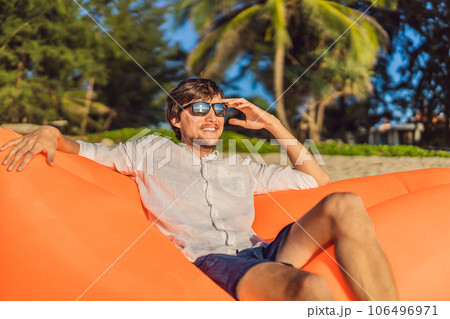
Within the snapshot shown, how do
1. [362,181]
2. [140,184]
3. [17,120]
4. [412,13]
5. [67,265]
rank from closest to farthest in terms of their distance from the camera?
[67,265], [140,184], [362,181], [17,120], [412,13]

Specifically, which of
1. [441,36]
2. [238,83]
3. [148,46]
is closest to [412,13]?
[441,36]

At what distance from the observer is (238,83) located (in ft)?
42.1

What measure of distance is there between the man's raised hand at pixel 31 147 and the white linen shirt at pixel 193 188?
19 cm

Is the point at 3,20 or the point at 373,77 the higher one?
the point at 3,20

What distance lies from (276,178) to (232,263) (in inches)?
22.8

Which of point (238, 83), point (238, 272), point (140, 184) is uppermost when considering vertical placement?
point (238, 83)

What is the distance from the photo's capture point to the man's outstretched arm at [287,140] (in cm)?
179

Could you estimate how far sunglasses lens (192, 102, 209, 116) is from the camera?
5.60 ft

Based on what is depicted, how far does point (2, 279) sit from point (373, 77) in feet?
43.6

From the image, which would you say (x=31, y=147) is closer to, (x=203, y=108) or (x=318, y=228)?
(x=203, y=108)

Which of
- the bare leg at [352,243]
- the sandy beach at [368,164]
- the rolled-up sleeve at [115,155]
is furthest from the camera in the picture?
the sandy beach at [368,164]

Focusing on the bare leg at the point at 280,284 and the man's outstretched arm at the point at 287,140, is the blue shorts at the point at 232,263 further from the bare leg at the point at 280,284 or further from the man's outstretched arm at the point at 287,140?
the man's outstretched arm at the point at 287,140

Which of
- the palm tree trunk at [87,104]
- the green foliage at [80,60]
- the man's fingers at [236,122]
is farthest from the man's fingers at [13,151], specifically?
the palm tree trunk at [87,104]

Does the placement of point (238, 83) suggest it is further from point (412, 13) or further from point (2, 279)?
point (2, 279)
